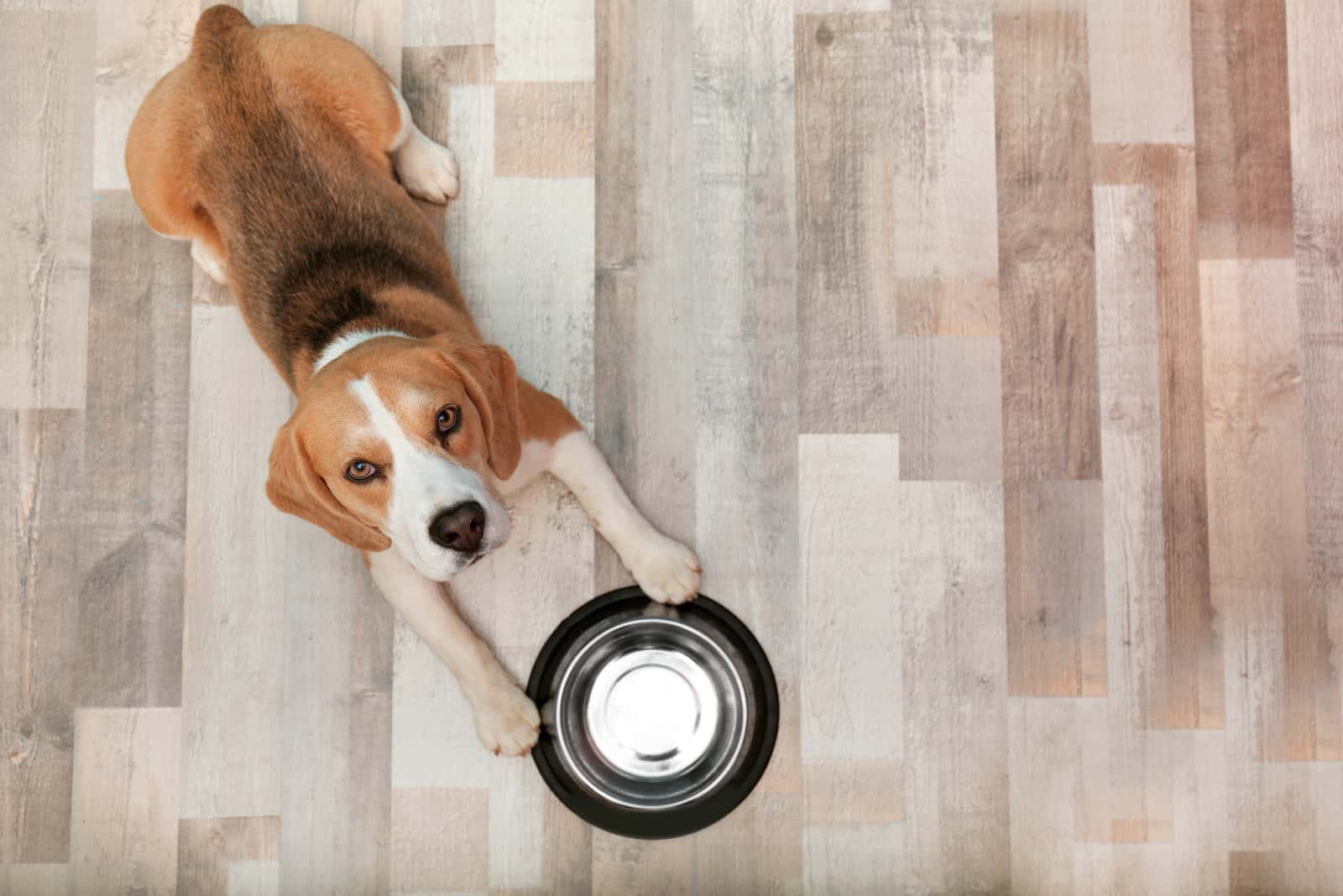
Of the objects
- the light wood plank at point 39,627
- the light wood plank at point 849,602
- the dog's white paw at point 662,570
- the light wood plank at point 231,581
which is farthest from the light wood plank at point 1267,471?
the light wood plank at point 39,627

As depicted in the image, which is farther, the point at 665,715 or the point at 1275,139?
the point at 1275,139

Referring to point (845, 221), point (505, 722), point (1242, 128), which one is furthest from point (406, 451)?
point (1242, 128)

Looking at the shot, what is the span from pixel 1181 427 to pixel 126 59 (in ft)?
10.3

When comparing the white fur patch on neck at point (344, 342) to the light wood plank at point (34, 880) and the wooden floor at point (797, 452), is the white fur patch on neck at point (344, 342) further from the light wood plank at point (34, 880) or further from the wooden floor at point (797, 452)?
the light wood plank at point (34, 880)

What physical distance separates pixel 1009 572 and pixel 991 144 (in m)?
1.19

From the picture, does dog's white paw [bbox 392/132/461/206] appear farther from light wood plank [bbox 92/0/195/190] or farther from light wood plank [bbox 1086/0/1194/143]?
light wood plank [bbox 1086/0/1194/143]

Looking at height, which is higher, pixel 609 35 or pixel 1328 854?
pixel 609 35

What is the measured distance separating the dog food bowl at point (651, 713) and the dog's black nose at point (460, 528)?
78 centimetres

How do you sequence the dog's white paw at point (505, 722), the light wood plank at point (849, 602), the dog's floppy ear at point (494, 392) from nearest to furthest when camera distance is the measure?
the dog's floppy ear at point (494, 392), the dog's white paw at point (505, 722), the light wood plank at point (849, 602)

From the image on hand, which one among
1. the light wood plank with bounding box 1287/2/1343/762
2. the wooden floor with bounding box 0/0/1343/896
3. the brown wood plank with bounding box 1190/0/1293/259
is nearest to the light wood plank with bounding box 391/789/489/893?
the wooden floor with bounding box 0/0/1343/896

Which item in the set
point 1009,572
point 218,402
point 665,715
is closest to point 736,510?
point 665,715

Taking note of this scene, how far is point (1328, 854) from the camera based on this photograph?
2707 millimetres

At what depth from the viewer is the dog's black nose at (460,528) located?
1988mm

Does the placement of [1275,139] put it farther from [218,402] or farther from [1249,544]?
[218,402]
